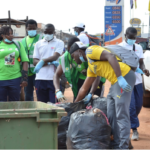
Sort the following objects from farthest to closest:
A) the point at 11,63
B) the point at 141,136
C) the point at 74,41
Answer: the point at 141,136
the point at 11,63
the point at 74,41

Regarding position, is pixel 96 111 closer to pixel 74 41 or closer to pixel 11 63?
pixel 74 41

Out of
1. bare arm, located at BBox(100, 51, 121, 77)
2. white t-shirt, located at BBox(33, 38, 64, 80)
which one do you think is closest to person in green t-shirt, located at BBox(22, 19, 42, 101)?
white t-shirt, located at BBox(33, 38, 64, 80)

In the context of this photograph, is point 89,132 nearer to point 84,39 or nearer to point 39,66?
point 39,66

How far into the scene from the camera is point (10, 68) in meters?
5.46

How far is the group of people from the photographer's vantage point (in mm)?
4219

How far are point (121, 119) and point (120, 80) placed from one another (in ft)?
1.83

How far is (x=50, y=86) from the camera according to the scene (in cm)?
577

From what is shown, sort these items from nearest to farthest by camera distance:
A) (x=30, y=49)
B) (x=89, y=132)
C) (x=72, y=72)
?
(x=89, y=132) < (x=72, y=72) < (x=30, y=49)

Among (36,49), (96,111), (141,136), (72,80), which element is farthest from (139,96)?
(36,49)

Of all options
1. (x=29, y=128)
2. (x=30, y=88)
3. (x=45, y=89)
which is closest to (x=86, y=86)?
(x=45, y=89)

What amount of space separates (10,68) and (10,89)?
14.2 inches

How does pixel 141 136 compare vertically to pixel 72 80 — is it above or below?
below

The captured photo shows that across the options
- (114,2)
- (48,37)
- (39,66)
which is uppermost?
(114,2)

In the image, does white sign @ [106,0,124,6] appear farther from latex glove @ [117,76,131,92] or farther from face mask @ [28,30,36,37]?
latex glove @ [117,76,131,92]
